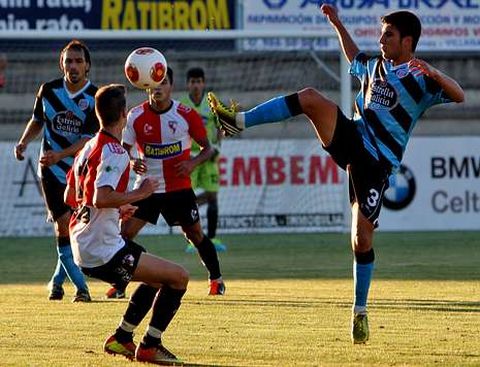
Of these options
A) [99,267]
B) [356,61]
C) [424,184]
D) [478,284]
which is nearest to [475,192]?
[424,184]

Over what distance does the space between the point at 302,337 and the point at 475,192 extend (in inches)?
518

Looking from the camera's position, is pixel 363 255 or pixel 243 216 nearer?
pixel 363 255

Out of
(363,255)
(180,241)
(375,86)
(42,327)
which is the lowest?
(180,241)

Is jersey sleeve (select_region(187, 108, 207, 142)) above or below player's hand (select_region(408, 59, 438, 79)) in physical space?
below

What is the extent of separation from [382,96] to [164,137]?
358 cm

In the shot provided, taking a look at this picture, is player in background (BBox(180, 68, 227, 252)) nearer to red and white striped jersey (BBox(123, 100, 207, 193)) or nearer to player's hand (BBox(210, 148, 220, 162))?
player's hand (BBox(210, 148, 220, 162))

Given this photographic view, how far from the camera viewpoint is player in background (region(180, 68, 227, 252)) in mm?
17891

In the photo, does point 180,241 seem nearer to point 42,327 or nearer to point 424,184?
point 424,184

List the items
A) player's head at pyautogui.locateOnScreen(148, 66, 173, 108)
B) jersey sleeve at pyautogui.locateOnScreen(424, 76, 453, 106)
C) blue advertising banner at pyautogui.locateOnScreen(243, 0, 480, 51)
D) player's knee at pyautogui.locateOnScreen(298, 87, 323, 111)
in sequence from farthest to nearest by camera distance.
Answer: blue advertising banner at pyautogui.locateOnScreen(243, 0, 480, 51)
player's head at pyautogui.locateOnScreen(148, 66, 173, 108)
jersey sleeve at pyautogui.locateOnScreen(424, 76, 453, 106)
player's knee at pyautogui.locateOnScreen(298, 87, 323, 111)

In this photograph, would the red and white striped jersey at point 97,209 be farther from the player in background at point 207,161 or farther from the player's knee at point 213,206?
the player's knee at point 213,206

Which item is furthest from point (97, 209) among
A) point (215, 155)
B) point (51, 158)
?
point (215, 155)

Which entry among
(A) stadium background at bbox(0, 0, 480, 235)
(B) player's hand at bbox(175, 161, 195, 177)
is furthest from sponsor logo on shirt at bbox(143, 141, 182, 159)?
(A) stadium background at bbox(0, 0, 480, 235)

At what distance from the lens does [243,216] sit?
21.6 metres

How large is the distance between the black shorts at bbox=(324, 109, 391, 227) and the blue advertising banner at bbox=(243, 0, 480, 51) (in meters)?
18.8
